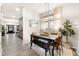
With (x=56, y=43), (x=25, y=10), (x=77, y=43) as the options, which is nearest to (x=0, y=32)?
(x=25, y=10)

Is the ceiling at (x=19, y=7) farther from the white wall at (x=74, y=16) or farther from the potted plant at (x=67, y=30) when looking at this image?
the potted plant at (x=67, y=30)

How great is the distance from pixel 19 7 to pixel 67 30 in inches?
40.8

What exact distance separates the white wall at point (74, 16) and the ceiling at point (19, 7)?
0.22m

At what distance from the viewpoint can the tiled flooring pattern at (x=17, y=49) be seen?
224 cm

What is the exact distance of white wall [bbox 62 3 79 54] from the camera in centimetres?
215

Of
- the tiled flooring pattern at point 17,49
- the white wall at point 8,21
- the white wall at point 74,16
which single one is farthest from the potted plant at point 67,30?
the white wall at point 8,21

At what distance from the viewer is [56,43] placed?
2.22 meters

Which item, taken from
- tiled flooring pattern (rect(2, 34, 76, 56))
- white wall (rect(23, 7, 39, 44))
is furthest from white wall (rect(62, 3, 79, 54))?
white wall (rect(23, 7, 39, 44))

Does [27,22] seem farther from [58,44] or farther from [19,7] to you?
[58,44]

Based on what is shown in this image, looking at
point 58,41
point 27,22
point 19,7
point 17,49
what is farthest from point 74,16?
point 17,49

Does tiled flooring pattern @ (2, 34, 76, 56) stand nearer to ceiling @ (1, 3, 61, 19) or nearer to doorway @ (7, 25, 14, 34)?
doorway @ (7, 25, 14, 34)

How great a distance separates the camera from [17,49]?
2273 mm

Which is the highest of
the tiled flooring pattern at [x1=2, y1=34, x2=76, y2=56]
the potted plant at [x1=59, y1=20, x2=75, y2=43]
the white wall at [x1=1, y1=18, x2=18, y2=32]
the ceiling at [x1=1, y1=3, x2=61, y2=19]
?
the ceiling at [x1=1, y1=3, x2=61, y2=19]

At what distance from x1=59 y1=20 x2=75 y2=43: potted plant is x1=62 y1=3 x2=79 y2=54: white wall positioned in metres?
0.07
